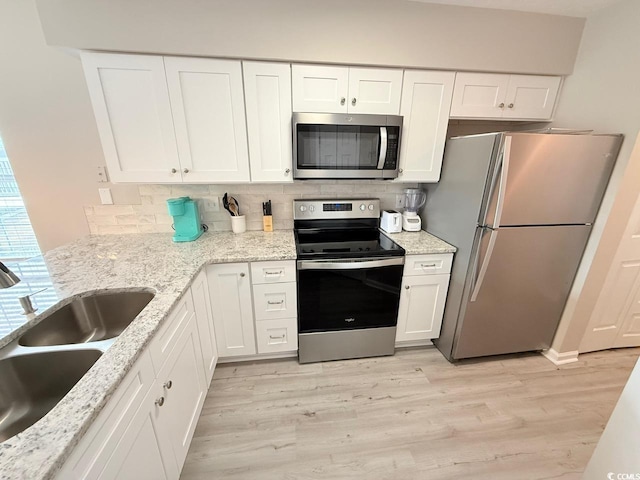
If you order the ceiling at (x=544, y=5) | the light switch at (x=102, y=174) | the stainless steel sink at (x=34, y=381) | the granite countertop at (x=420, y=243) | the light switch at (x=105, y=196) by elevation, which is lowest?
the stainless steel sink at (x=34, y=381)

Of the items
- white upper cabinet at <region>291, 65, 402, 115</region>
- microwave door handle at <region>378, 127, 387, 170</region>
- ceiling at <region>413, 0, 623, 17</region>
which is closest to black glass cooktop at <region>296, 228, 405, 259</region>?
microwave door handle at <region>378, 127, 387, 170</region>

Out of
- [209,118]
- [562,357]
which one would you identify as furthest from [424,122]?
[562,357]

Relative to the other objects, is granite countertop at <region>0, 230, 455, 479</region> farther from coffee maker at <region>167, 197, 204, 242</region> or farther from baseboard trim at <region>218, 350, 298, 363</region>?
→ baseboard trim at <region>218, 350, 298, 363</region>

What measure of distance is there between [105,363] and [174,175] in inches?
51.6

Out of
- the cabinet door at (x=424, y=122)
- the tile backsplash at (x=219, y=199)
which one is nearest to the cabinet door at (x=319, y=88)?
the cabinet door at (x=424, y=122)

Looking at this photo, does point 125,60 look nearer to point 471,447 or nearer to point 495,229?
point 495,229

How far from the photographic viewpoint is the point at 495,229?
162cm

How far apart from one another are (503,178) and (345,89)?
114cm

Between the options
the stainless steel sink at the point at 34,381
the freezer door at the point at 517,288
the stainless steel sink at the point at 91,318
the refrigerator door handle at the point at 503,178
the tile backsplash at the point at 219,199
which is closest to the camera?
the stainless steel sink at the point at 34,381

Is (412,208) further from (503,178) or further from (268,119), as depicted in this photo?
(268,119)

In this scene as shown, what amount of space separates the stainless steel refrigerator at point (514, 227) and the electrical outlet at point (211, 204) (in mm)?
1796

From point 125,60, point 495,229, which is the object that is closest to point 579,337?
point 495,229

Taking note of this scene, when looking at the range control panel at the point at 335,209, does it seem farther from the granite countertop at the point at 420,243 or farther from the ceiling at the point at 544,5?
the ceiling at the point at 544,5

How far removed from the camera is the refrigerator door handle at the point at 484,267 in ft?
5.40
